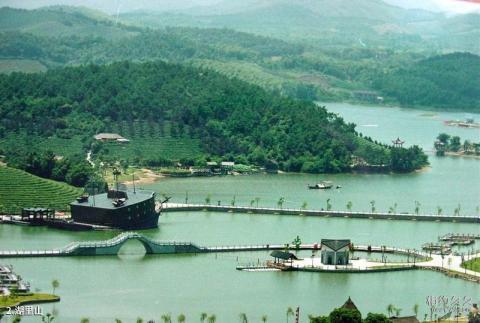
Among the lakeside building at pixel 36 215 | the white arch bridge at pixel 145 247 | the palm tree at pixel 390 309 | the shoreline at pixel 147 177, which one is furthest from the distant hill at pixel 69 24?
the palm tree at pixel 390 309

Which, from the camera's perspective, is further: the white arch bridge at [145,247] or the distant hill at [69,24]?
the distant hill at [69,24]

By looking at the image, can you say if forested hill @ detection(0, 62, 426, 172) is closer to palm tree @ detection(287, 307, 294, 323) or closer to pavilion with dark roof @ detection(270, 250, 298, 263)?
pavilion with dark roof @ detection(270, 250, 298, 263)

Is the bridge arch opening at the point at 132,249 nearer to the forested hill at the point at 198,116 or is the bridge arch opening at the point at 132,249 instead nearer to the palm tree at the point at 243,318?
the palm tree at the point at 243,318

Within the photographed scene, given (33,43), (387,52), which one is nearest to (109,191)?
(33,43)

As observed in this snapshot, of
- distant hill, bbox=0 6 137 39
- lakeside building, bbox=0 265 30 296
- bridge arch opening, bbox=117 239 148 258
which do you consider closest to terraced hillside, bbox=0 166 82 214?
bridge arch opening, bbox=117 239 148 258

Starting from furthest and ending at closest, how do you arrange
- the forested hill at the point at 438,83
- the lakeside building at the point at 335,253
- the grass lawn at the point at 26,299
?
the forested hill at the point at 438,83 < the lakeside building at the point at 335,253 < the grass lawn at the point at 26,299

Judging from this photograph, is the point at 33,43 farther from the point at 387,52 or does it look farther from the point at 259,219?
the point at 259,219
